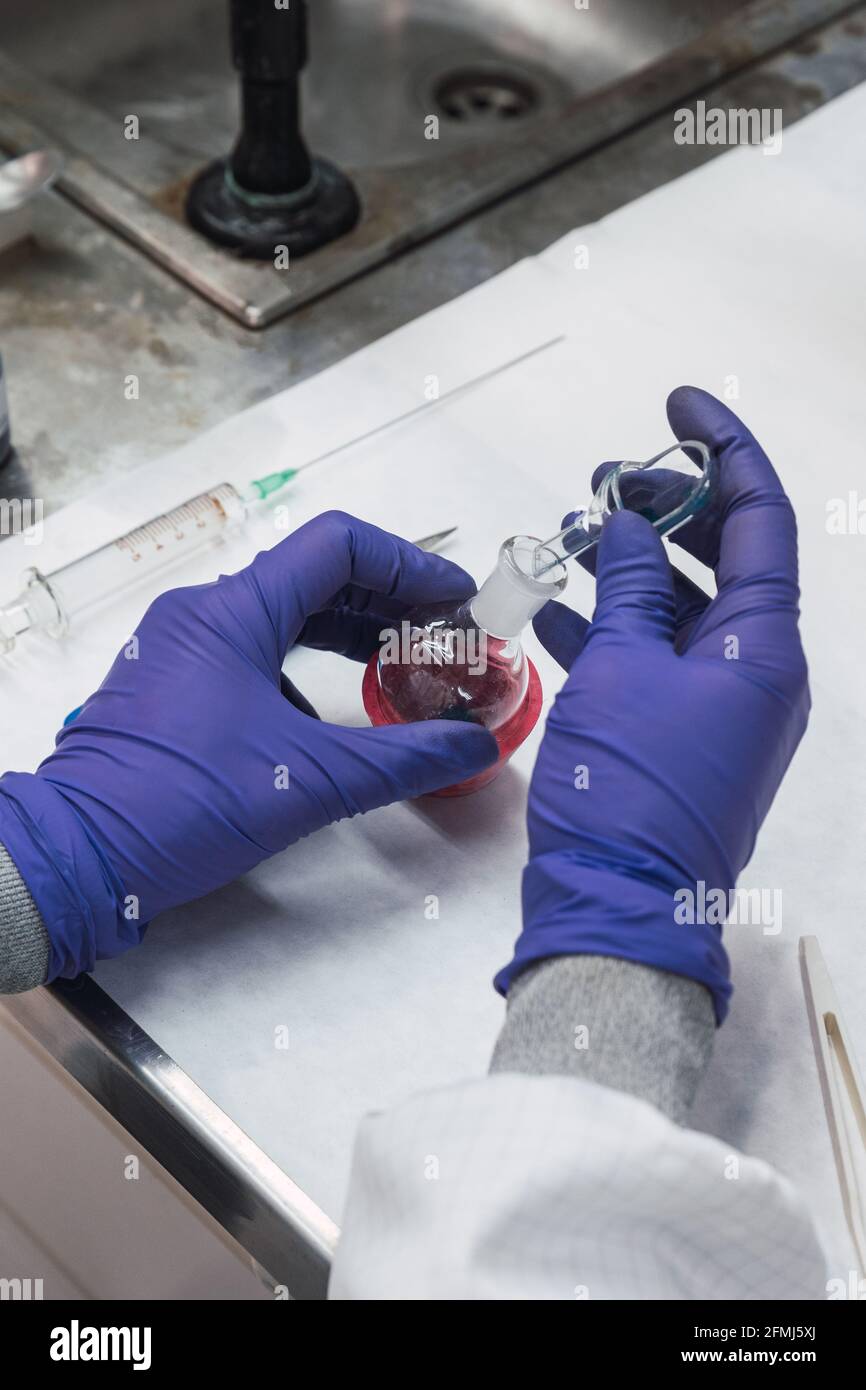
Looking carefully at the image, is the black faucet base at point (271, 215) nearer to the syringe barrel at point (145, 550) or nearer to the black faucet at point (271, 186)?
the black faucet at point (271, 186)

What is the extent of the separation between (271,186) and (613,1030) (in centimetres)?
114

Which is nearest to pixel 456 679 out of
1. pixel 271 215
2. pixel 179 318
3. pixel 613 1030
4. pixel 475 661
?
pixel 475 661

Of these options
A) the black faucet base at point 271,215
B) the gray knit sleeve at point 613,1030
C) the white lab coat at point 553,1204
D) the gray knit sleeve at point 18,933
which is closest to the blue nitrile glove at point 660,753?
the gray knit sleeve at point 613,1030

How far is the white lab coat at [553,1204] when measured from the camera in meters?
0.79

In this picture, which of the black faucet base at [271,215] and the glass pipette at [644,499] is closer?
the glass pipette at [644,499]

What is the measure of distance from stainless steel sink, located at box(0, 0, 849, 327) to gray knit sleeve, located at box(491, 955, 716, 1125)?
3.60 ft

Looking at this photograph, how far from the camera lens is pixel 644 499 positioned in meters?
1.04

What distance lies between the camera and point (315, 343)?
151 cm

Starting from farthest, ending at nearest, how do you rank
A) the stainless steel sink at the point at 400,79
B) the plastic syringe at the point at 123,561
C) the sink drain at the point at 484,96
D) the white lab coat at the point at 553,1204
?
1. the sink drain at the point at 484,96
2. the stainless steel sink at the point at 400,79
3. the plastic syringe at the point at 123,561
4. the white lab coat at the point at 553,1204

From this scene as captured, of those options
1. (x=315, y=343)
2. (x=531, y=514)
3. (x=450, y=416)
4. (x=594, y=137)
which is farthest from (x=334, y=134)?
(x=531, y=514)

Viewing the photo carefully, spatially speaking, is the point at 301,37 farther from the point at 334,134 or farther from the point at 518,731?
the point at 518,731

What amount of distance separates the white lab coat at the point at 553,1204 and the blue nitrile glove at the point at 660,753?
0.12 metres

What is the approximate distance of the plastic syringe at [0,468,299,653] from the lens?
1.20 meters

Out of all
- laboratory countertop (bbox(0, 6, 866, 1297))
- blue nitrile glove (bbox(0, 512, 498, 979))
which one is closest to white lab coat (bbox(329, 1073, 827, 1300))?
blue nitrile glove (bbox(0, 512, 498, 979))
